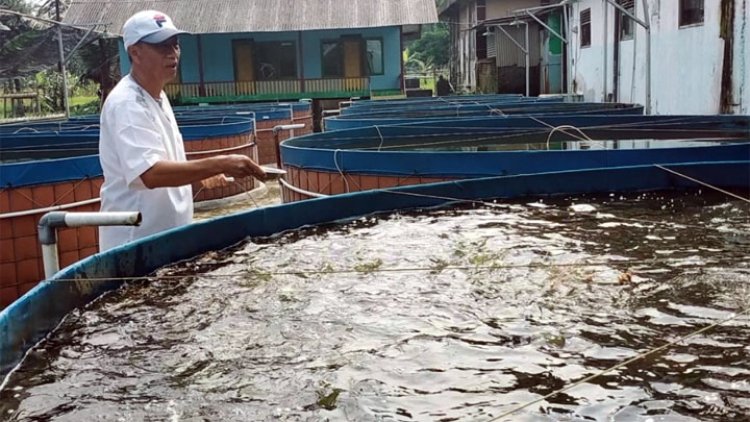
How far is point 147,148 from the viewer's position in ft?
9.32

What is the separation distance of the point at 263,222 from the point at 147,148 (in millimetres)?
966

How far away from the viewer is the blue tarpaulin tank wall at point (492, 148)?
5.23 metres

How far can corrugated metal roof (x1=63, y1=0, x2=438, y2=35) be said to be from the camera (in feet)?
73.2

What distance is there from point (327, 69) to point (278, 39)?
1.90 m

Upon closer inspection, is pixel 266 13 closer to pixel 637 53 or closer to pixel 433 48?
pixel 637 53

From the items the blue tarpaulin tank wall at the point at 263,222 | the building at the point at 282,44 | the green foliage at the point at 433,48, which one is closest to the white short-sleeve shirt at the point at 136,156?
the blue tarpaulin tank wall at the point at 263,222

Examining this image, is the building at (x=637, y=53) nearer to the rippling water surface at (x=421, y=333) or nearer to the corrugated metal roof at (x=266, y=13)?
the corrugated metal roof at (x=266, y=13)

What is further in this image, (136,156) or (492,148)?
(492,148)

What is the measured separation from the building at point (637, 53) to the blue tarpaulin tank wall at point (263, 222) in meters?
6.19

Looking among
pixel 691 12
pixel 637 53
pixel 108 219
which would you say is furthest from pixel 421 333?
pixel 637 53

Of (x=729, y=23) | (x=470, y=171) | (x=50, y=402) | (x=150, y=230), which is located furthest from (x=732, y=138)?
(x=50, y=402)

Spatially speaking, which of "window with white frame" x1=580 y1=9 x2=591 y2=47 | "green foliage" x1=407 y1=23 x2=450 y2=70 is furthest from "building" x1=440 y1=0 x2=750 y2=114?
"green foliage" x1=407 y1=23 x2=450 y2=70

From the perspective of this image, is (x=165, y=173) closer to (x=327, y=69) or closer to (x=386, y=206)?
(x=386, y=206)

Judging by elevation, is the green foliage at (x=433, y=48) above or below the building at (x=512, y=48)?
above
